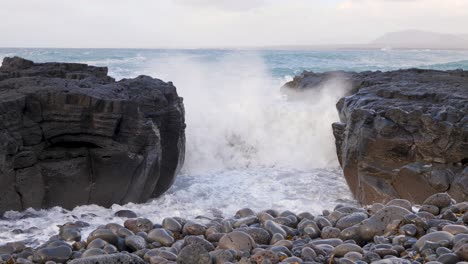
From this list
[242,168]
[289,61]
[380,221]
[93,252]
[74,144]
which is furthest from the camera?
[289,61]

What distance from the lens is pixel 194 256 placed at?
3.65 metres

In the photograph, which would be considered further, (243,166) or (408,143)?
(243,166)

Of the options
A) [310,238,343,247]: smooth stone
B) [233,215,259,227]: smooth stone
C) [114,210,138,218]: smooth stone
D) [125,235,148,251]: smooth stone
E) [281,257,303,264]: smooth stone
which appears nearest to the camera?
[281,257,303,264]: smooth stone

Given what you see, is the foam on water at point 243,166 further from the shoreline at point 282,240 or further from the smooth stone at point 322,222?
the smooth stone at point 322,222

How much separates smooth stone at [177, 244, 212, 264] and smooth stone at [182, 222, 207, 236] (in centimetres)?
110

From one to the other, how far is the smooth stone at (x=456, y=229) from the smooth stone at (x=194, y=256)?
2.09 m

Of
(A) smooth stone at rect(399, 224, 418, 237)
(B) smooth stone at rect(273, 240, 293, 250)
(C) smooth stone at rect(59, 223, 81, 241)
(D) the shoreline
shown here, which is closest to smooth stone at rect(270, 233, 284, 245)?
(D) the shoreline

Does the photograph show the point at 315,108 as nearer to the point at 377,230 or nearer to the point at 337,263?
the point at 377,230

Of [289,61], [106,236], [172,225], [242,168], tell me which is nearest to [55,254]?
[106,236]

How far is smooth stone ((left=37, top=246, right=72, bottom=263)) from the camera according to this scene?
4051 mm

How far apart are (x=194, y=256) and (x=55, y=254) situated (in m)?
1.29

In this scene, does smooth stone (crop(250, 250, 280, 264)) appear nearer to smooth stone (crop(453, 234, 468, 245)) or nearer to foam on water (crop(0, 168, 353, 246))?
smooth stone (crop(453, 234, 468, 245))

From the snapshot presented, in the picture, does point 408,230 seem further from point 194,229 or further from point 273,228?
point 194,229

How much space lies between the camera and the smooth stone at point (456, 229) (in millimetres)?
4094
